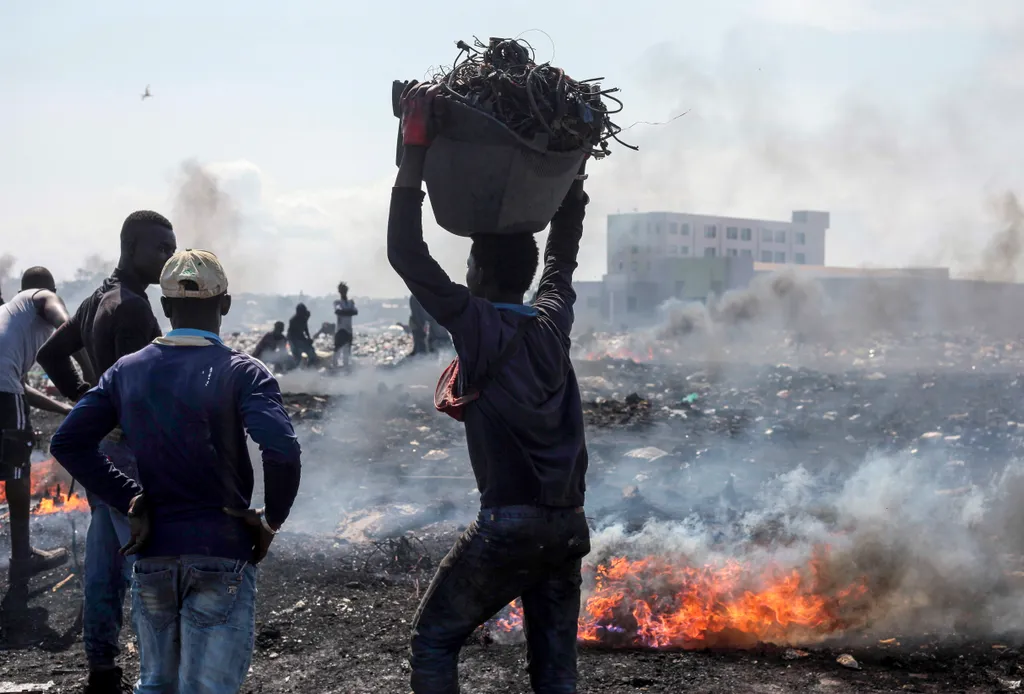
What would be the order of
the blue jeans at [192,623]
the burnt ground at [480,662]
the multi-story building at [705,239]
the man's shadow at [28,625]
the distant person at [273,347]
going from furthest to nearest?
the multi-story building at [705,239] < the distant person at [273,347] < the man's shadow at [28,625] < the burnt ground at [480,662] < the blue jeans at [192,623]

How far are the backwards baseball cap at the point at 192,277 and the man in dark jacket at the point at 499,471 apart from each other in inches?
21.0

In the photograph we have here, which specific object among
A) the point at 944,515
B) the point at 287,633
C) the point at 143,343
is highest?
the point at 143,343

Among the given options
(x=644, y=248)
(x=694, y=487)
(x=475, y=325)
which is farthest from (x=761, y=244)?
(x=475, y=325)

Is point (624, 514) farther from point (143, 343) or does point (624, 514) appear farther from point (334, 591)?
point (143, 343)

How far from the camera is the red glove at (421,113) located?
2.46 meters

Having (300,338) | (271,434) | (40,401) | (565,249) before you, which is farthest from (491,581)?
(300,338)

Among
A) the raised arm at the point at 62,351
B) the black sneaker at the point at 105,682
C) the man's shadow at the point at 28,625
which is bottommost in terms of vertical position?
the man's shadow at the point at 28,625

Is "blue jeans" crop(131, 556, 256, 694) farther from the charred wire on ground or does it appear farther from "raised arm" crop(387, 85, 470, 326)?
the charred wire on ground

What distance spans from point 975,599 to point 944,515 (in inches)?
41.1

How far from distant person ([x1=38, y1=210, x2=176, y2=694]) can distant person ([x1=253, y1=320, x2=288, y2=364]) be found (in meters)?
11.1

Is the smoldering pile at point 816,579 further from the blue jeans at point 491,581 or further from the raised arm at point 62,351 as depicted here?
the raised arm at point 62,351

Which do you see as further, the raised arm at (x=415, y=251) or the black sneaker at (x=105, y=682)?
the black sneaker at (x=105, y=682)

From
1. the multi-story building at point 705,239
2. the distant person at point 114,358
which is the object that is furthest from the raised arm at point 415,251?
the multi-story building at point 705,239

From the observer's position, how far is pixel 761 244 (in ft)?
224
